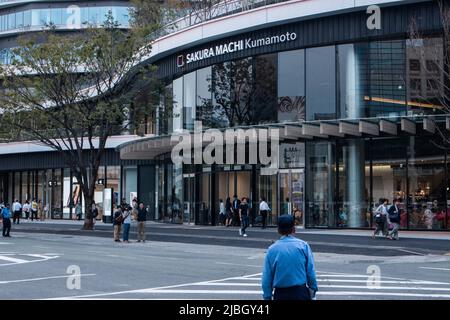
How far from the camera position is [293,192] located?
1367 inches

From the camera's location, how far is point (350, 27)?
107 feet

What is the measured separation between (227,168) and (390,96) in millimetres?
10463

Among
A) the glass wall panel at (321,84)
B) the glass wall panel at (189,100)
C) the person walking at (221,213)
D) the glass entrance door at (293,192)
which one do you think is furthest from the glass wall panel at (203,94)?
the glass wall panel at (321,84)

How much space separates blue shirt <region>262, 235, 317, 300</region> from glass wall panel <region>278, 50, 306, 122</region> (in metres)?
A: 26.6

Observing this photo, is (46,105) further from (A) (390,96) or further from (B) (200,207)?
(A) (390,96)

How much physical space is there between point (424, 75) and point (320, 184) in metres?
7.28

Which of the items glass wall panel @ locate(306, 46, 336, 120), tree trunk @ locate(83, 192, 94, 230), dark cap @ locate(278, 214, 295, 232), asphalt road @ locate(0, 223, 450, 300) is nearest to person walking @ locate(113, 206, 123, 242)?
asphalt road @ locate(0, 223, 450, 300)

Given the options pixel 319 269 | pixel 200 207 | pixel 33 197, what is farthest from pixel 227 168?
pixel 33 197

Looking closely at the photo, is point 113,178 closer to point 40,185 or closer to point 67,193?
point 67,193

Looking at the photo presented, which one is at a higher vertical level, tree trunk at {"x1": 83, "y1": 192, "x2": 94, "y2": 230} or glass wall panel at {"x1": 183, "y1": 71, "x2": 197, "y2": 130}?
glass wall panel at {"x1": 183, "y1": 71, "x2": 197, "y2": 130}

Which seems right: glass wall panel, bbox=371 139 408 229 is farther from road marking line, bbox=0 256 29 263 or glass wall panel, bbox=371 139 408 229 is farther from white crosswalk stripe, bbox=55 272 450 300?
road marking line, bbox=0 256 29 263

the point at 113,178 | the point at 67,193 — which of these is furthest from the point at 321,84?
the point at 67,193

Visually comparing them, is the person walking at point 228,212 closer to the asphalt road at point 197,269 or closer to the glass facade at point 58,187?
the asphalt road at point 197,269

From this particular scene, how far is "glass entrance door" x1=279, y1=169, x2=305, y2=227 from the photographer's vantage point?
3419 centimetres
